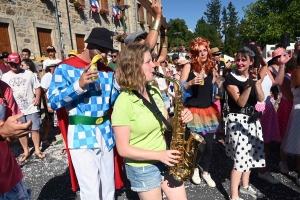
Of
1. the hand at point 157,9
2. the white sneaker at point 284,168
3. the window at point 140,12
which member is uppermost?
the window at point 140,12

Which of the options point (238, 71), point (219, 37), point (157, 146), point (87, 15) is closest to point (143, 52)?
point (157, 146)

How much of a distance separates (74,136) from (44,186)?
204 centimetres

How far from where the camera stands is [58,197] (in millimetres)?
3324

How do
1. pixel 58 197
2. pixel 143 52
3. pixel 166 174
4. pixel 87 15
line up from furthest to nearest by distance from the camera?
1. pixel 87 15
2. pixel 58 197
3. pixel 166 174
4. pixel 143 52

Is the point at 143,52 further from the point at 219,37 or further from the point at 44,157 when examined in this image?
the point at 219,37

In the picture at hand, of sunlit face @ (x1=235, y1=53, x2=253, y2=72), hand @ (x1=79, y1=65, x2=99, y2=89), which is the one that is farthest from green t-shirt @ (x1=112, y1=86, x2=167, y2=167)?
sunlit face @ (x1=235, y1=53, x2=253, y2=72)

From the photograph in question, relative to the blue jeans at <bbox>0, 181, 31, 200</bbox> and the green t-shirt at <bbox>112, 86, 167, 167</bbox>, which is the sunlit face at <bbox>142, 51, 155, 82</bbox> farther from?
the blue jeans at <bbox>0, 181, 31, 200</bbox>

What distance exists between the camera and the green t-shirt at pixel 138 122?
1.73m

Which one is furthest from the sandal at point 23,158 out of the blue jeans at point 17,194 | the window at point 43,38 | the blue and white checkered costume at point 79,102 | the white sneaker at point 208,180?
the window at point 43,38

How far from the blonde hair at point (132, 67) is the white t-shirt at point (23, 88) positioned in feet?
11.5

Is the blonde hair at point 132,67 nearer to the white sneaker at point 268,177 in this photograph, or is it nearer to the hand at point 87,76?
the hand at point 87,76

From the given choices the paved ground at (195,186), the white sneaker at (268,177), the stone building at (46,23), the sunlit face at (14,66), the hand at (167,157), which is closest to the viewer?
the hand at (167,157)

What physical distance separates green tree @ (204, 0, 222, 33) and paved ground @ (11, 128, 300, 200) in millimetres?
75563

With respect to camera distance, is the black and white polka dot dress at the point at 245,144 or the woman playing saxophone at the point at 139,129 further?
the black and white polka dot dress at the point at 245,144
